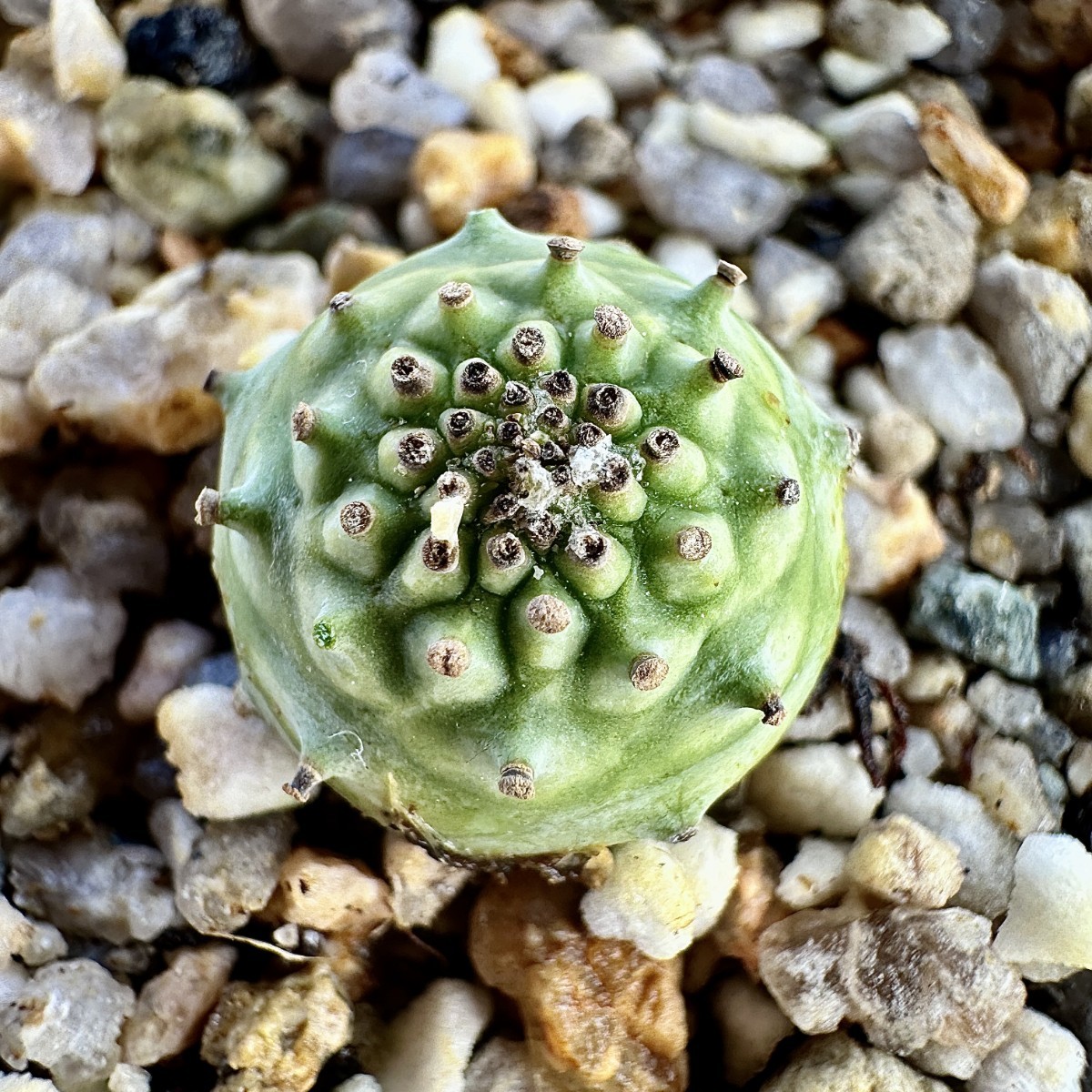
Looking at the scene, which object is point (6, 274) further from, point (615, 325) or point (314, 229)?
point (615, 325)

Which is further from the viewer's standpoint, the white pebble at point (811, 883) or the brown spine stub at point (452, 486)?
the white pebble at point (811, 883)

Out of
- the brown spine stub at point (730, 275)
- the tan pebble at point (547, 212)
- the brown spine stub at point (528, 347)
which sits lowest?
the tan pebble at point (547, 212)

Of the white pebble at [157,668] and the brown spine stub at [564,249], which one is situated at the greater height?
the brown spine stub at [564,249]

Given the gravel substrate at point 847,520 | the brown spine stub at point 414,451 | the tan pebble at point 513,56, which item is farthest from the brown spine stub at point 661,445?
the tan pebble at point 513,56

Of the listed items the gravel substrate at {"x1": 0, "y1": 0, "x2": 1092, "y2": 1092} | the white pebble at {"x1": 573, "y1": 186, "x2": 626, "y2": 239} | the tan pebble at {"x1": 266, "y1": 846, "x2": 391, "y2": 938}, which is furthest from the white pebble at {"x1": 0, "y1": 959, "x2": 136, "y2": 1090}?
the white pebble at {"x1": 573, "y1": 186, "x2": 626, "y2": 239}

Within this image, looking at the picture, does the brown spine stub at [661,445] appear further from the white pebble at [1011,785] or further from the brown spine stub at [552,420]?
the white pebble at [1011,785]

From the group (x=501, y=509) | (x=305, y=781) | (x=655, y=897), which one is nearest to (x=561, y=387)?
(x=501, y=509)

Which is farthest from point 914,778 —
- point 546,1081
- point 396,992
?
Result: point 396,992

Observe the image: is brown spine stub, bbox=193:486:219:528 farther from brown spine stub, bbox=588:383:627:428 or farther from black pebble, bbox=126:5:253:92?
black pebble, bbox=126:5:253:92
